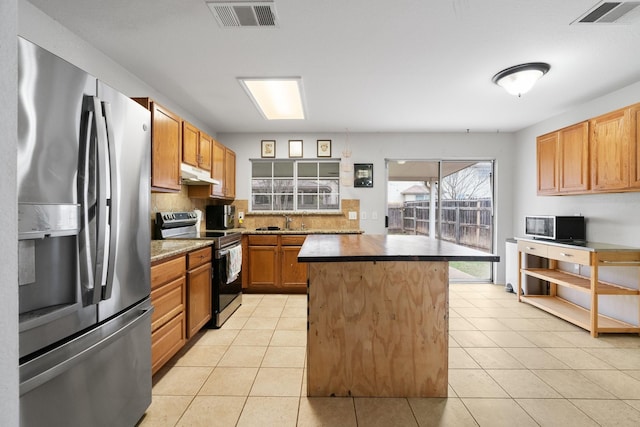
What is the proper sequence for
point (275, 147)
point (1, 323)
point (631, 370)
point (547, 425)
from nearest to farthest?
point (1, 323)
point (547, 425)
point (631, 370)
point (275, 147)

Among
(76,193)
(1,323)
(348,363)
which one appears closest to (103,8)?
(76,193)

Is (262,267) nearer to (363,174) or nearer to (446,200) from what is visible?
(363,174)

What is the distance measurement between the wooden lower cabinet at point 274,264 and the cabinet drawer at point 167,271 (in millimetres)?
1886

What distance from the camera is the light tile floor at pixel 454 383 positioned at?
1793mm

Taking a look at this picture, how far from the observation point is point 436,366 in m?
1.97

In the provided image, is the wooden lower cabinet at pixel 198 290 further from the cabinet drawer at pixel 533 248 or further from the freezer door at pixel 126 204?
the cabinet drawer at pixel 533 248

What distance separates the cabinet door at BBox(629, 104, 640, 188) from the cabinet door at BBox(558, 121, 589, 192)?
18.5 inches

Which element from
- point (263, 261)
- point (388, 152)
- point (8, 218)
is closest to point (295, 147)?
point (388, 152)

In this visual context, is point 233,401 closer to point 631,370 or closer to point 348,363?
point 348,363

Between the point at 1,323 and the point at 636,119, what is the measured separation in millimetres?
4340

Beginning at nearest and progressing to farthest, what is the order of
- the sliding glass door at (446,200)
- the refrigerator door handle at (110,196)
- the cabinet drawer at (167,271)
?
the refrigerator door handle at (110,196), the cabinet drawer at (167,271), the sliding glass door at (446,200)

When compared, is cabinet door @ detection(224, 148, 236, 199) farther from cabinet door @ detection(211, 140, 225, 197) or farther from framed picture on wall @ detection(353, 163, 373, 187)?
framed picture on wall @ detection(353, 163, 373, 187)

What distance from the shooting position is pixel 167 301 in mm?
2262

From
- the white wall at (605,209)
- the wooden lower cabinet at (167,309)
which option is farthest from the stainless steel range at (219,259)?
the white wall at (605,209)
